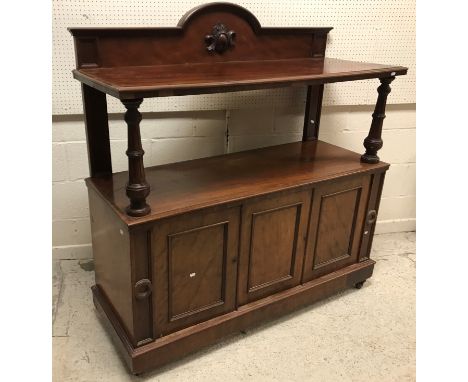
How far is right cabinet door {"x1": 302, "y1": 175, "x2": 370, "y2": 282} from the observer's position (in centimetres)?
212

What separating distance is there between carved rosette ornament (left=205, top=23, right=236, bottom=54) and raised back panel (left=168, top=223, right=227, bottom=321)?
84 cm

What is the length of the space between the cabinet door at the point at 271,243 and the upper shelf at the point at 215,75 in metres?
0.51

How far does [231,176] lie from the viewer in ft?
6.62

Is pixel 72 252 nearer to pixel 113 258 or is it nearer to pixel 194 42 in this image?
pixel 113 258

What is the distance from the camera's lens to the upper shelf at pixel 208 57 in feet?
5.27

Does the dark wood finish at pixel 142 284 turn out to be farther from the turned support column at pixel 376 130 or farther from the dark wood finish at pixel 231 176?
the turned support column at pixel 376 130

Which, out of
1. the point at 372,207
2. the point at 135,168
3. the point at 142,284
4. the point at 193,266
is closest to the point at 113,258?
the point at 142,284

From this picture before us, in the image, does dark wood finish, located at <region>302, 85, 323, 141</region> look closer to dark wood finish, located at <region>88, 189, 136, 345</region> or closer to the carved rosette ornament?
the carved rosette ornament

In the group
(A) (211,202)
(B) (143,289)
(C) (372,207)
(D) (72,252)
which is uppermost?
(A) (211,202)

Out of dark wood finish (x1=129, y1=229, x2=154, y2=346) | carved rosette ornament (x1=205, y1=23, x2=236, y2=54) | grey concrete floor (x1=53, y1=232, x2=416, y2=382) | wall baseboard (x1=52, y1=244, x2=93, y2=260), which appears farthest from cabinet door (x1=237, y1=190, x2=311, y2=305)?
wall baseboard (x1=52, y1=244, x2=93, y2=260)

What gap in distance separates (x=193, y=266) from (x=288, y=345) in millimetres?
643

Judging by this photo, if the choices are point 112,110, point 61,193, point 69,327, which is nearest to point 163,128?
point 112,110

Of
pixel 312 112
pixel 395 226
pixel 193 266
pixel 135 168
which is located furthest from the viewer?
pixel 395 226

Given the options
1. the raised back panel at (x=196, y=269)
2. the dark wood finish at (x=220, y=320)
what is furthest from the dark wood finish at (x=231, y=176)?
the dark wood finish at (x=220, y=320)
